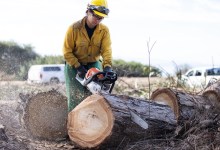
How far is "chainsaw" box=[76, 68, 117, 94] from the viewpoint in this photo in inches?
225

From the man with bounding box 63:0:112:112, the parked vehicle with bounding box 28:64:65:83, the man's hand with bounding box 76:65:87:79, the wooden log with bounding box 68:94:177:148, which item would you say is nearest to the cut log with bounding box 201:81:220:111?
the wooden log with bounding box 68:94:177:148

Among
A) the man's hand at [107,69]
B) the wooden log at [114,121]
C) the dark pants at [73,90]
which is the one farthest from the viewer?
the dark pants at [73,90]

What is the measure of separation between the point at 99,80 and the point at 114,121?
70 centimetres

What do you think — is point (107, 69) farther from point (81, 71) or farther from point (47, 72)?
point (47, 72)

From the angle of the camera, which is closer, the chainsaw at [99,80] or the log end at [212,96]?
the chainsaw at [99,80]

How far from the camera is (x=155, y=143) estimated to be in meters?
5.66

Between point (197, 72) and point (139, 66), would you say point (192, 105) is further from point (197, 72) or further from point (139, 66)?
point (139, 66)

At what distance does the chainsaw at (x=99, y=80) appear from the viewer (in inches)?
225

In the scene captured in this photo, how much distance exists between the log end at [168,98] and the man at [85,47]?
0.90 m

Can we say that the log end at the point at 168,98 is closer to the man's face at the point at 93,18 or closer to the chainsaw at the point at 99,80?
the chainsaw at the point at 99,80

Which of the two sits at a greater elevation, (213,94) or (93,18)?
(93,18)

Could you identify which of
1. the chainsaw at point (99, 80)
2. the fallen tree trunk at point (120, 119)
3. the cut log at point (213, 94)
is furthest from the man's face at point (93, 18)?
the cut log at point (213, 94)

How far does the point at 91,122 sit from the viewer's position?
5.56m

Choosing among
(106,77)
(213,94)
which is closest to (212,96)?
(213,94)
